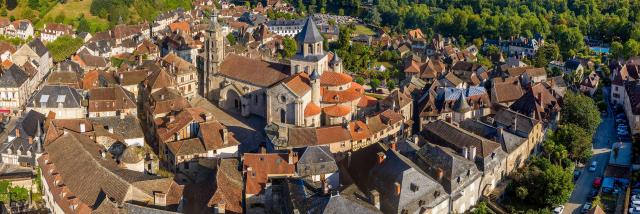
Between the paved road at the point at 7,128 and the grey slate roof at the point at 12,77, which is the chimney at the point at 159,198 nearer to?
the paved road at the point at 7,128

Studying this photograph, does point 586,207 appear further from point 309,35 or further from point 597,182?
point 309,35

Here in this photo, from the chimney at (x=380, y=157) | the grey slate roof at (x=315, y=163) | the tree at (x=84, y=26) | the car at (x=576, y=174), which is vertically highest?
the tree at (x=84, y=26)

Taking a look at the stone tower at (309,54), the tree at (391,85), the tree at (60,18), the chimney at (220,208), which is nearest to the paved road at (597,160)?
the tree at (391,85)

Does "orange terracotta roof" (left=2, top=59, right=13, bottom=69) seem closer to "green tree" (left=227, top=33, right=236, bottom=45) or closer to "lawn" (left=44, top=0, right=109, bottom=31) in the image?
"green tree" (left=227, top=33, right=236, bottom=45)

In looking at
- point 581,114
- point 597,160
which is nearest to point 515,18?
point 581,114

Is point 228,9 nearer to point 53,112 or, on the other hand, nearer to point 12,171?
point 53,112

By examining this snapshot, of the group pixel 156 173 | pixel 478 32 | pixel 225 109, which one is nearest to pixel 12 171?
pixel 156 173

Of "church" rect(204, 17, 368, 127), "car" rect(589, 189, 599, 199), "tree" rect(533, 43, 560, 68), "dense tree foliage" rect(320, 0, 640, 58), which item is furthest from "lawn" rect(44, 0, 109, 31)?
"car" rect(589, 189, 599, 199)
